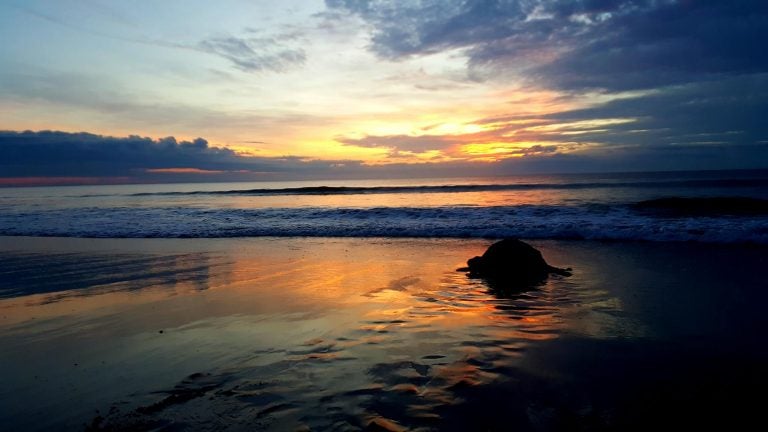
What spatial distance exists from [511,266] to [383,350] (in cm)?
487

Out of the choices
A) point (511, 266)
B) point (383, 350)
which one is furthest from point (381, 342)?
point (511, 266)

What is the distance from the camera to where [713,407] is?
3248 millimetres

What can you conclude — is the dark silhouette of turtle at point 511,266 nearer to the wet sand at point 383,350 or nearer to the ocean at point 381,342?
the ocean at point 381,342

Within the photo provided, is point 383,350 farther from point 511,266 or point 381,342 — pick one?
point 511,266

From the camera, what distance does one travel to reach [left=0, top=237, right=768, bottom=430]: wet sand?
3.29 metres

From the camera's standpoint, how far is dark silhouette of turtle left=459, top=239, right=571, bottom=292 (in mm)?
8508

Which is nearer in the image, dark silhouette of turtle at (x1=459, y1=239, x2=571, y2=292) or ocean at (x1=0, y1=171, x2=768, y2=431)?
ocean at (x1=0, y1=171, x2=768, y2=431)

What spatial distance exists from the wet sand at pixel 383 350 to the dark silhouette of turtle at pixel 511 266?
0.44m

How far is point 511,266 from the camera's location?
345 inches

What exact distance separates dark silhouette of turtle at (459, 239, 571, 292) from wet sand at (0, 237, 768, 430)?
443 millimetres

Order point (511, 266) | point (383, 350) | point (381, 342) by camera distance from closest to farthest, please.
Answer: point (383, 350) → point (381, 342) → point (511, 266)

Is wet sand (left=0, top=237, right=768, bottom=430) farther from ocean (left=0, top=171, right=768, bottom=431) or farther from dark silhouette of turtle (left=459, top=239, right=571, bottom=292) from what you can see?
dark silhouette of turtle (left=459, top=239, right=571, bottom=292)

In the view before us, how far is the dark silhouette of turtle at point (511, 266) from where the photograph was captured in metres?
8.51

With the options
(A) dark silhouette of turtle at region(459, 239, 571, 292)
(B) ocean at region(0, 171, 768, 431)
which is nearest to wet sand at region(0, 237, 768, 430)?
(B) ocean at region(0, 171, 768, 431)
